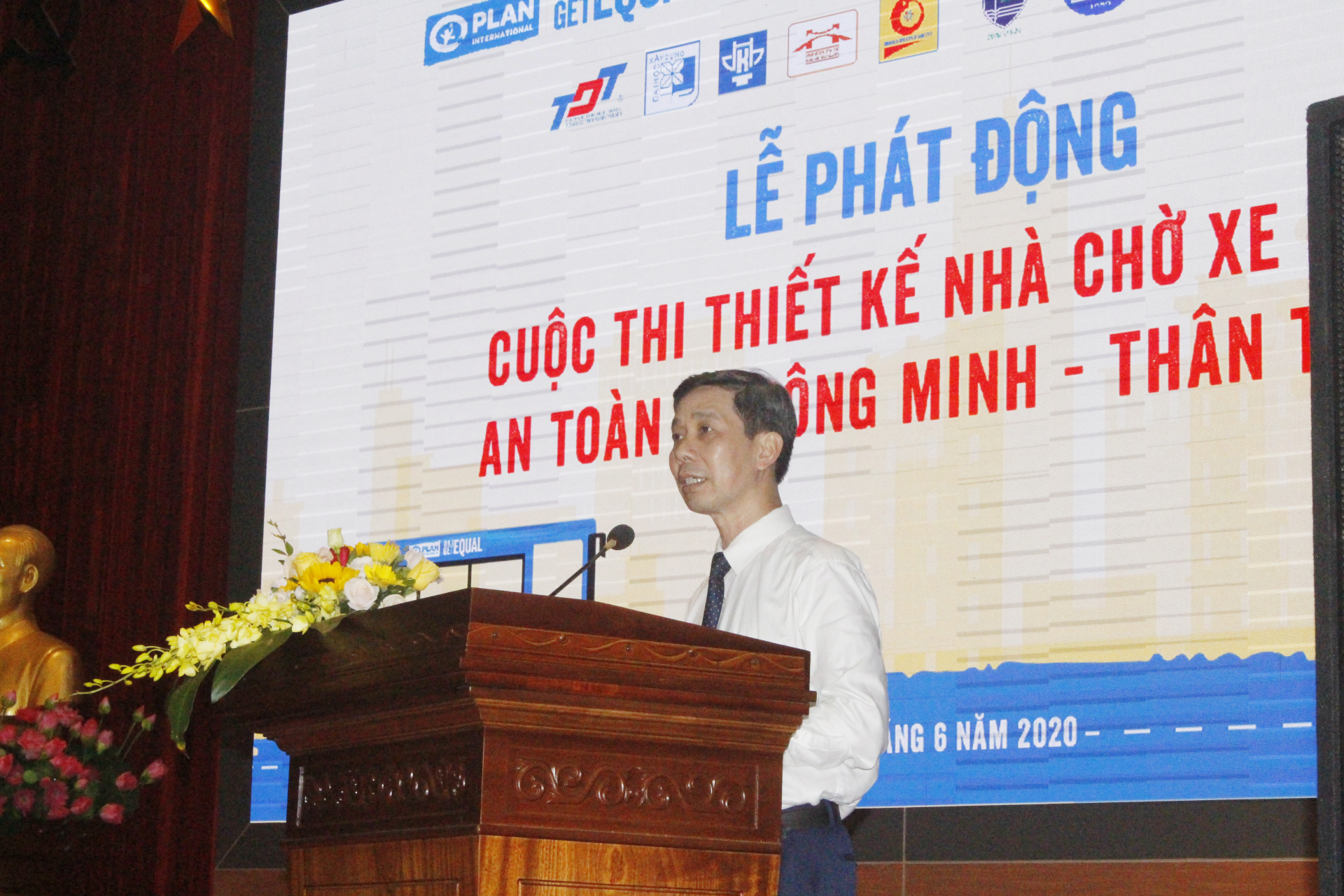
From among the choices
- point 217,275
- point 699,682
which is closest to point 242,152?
point 217,275

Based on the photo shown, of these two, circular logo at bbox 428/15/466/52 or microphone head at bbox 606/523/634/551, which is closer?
microphone head at bbox 606/523/634/551

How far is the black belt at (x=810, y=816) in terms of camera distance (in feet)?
7.00

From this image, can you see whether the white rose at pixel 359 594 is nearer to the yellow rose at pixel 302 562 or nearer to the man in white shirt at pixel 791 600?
the yellow rose at pixel 302 562

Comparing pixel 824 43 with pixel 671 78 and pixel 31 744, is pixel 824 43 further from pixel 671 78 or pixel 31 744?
pixel 31 744

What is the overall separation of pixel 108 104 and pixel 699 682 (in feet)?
13.7

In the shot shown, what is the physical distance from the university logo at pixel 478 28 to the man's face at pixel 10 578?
163 centimetres

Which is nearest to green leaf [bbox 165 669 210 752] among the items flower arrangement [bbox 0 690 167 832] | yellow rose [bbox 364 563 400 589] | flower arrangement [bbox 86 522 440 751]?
flower arrangement [bbox 86 522 440 751]

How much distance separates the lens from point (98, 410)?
5.20m

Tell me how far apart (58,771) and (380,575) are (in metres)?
1.91

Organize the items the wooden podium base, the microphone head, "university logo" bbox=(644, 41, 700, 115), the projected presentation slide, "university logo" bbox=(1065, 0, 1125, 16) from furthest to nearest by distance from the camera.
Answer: "university logo" bbox=(644, 41, 700, 115)
"university logo" bbox=(1065, 0, 1125, 16)
the projected presentation slide
the microphone head
the wooden podium base

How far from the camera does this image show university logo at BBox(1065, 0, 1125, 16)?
3.48 m

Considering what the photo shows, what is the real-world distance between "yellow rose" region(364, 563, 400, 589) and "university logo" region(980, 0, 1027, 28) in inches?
82.1

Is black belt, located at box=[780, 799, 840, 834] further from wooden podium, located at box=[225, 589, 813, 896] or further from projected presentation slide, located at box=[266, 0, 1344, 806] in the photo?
projected presentation slide, located at box=[266, 0, 1344, 806]

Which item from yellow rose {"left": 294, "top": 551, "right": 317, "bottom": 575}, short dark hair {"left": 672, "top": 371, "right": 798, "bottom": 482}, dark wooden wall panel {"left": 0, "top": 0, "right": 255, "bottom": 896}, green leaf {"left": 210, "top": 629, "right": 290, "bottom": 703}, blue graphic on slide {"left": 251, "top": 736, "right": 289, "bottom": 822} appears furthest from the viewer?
dark wooden wall panel {"left": 0, "top": 0, "right": 255, "bottom": 896}
